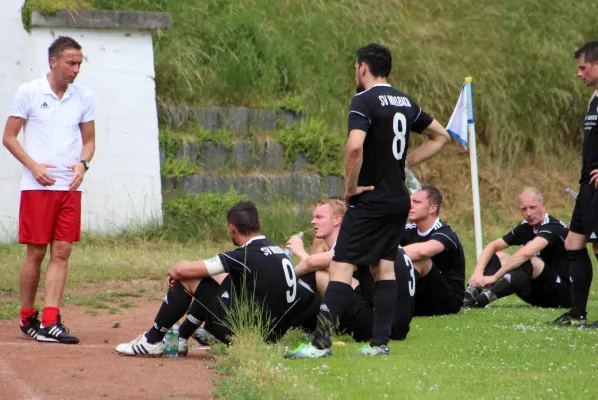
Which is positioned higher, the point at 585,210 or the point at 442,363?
the point at 585,210

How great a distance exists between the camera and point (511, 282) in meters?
10.3

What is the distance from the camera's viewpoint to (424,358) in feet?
23.8

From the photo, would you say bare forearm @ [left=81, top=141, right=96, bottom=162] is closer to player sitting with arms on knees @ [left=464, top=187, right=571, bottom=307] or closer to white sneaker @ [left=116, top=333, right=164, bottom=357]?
white sneaker @ [left=116, top=333, right=164, bottom=357]

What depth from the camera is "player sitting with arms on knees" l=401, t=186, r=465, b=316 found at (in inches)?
368

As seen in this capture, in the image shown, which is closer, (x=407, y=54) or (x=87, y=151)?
(x=87, y=151)

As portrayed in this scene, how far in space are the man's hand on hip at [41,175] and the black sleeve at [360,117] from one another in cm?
252

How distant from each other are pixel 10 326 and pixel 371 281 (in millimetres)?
2976

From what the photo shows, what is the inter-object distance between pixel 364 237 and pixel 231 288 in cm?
100

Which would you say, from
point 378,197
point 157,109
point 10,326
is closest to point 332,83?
point 157,109

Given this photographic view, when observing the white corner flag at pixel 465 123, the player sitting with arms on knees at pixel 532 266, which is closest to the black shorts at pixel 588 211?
the player sitting with arms on knees at pixel 532 266

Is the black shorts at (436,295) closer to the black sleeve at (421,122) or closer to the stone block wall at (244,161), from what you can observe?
the black sleeve at (421,122)

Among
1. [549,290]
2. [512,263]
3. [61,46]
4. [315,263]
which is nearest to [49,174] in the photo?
[61,46]

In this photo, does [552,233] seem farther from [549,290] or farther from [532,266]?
[549,290]

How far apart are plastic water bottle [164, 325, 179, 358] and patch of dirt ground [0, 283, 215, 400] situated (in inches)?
2.9
